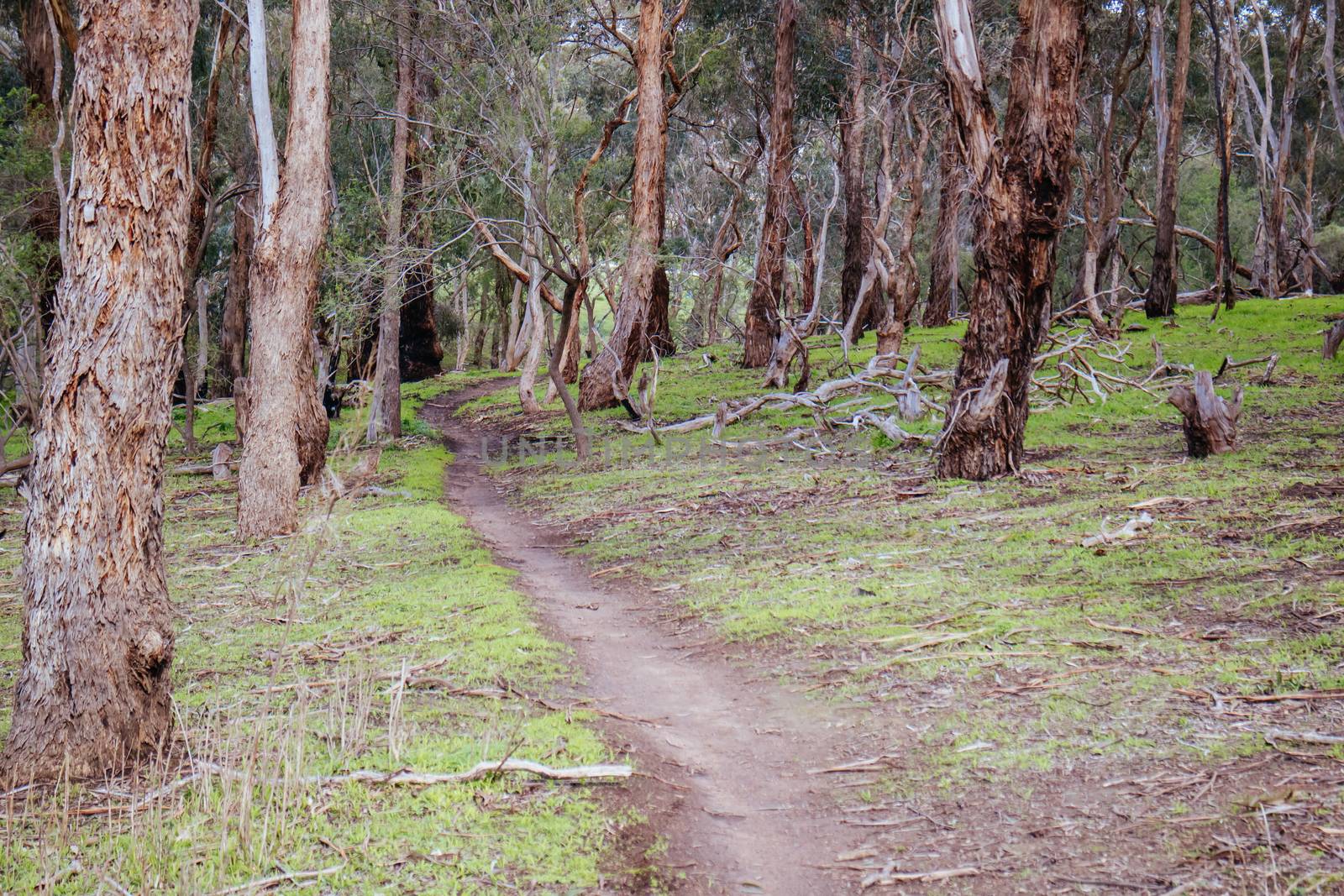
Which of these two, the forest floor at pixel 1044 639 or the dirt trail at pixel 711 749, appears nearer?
the forest floor at pixel 1044 639

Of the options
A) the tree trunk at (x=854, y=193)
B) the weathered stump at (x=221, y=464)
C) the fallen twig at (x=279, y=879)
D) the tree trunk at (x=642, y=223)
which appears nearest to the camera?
the fallen twig at (x=279, y=879)

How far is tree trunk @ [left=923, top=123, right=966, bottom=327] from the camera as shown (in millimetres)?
12125

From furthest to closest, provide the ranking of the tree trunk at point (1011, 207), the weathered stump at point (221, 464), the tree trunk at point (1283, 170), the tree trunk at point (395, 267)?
the tree trunk at point (1283, 170) → the weathered stump at point (221, 464) → the tree trunk at point (395, 267) → the tree trunk at point (1011, 207)

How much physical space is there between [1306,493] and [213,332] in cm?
3855

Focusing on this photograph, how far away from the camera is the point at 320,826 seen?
13.4 ft

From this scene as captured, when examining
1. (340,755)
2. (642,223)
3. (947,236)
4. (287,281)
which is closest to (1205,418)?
(947,236)

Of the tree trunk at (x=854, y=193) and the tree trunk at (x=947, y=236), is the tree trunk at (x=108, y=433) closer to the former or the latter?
the tree trunk at (x=947, y=236)

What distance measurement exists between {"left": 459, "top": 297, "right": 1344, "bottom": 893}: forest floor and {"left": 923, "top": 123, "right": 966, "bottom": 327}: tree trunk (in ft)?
9.53

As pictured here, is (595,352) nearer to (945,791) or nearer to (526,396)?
(526,396)

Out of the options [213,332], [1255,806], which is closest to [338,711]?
[1255,806]

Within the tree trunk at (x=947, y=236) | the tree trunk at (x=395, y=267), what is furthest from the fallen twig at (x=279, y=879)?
the tree trunk at (x=395, y=267)

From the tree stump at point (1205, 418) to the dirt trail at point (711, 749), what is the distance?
571cm

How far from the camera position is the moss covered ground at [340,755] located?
376 cm

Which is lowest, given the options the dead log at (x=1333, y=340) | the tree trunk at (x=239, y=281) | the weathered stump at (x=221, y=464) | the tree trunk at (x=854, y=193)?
the weathered stump at (x=221, y=464)
